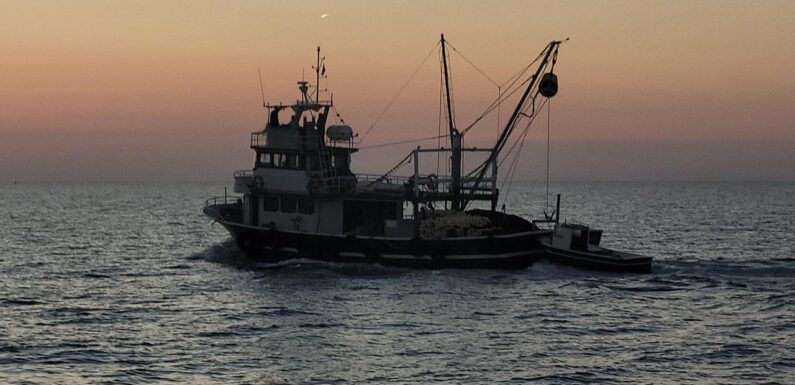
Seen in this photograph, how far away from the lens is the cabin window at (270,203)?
51.3 metres

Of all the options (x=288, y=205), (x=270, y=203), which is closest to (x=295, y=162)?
(x=288, y=205)

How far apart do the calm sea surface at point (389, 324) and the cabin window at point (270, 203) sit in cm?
318

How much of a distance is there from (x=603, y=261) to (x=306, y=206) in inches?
607

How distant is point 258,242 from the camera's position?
164 ft

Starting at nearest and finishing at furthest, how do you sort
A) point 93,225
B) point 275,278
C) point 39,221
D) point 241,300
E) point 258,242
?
1. point 241,300
2. point 275,278
3. point 258,242
4. point 93,225
5. point 39,221

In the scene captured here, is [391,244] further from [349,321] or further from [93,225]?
[93,225]

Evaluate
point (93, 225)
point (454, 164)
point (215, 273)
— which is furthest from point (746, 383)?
point (93, 225)

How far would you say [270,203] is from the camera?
51469mm

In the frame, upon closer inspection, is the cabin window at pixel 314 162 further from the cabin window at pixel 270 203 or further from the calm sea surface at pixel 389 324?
the calm sea surface at pixel 389 324

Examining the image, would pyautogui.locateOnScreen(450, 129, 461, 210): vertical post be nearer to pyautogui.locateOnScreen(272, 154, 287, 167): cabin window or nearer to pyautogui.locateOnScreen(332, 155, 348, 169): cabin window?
pyautogui.locateOnScreen(332, 155, 348, 169): cabin window

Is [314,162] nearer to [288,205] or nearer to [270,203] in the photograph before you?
[288,205]

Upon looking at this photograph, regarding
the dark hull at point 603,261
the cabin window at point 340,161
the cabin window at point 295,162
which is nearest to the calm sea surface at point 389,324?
the dark hull at point 603,261

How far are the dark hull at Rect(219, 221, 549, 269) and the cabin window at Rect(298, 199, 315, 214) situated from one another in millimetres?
2042

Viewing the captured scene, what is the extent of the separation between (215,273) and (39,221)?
238 feet
